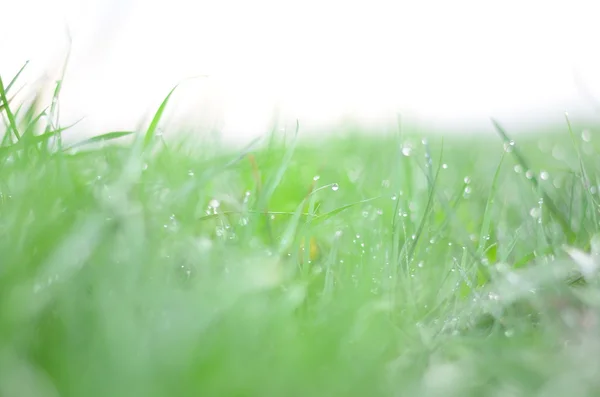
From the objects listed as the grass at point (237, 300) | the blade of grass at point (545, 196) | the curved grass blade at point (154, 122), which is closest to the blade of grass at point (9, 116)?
the grass at point (237, 300)

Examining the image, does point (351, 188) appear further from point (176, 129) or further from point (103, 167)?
point (103, 167)

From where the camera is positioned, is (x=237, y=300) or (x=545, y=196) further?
(x=545, y=196)

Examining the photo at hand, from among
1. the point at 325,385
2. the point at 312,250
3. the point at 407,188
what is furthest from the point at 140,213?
the point at 407,188

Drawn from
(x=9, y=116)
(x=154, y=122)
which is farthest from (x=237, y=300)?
(x=9, y=116)

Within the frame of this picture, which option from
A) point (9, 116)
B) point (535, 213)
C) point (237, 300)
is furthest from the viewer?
point (535, 213)

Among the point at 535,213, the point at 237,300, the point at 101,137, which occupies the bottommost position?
the point at 535,213

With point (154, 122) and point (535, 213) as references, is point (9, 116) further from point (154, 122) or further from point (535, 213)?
point (535, 213)

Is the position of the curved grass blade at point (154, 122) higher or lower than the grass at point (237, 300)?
higher

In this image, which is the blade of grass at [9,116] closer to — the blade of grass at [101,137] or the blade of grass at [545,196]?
the blade of grass at [101,137]

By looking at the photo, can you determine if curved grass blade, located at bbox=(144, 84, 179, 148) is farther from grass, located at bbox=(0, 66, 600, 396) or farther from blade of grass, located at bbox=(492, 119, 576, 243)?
blade of grass, located at bbox=(492, 119, 576, 243)
